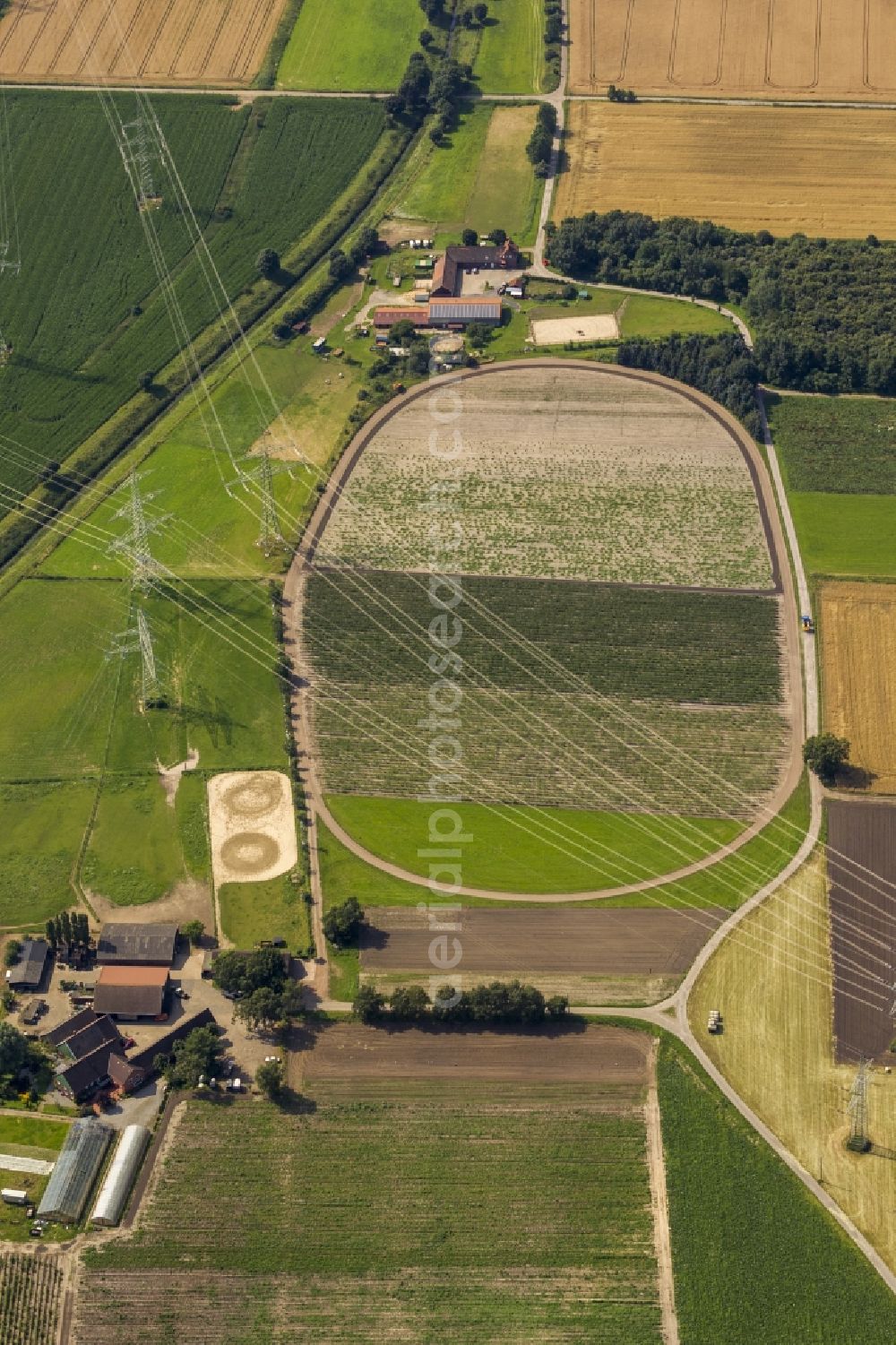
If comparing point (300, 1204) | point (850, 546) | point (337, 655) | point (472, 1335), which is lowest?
point (472, 1335)

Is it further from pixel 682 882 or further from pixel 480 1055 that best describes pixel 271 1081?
pixel 682 882

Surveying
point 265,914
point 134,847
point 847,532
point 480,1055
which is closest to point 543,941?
point 480,1055

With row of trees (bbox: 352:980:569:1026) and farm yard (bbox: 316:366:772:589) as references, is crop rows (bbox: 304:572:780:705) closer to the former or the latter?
farm yard (bbox: 316:366:772:589)

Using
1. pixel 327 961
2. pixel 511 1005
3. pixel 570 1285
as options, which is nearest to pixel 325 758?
pixel 327 961

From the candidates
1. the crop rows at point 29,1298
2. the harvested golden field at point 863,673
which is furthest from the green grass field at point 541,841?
the crop rows at point 29,1298

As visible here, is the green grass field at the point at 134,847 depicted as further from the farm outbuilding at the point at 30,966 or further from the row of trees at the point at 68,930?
the farm outbuilding at the point at 30,966

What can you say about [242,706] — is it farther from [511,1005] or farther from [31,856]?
[511,1005]

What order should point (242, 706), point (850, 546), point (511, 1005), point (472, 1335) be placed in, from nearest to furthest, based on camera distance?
point (472, 1335) → point (511, 1005) → point (242, 706) → point (850, 546)
